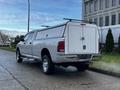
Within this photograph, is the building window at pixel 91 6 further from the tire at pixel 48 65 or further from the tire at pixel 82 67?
the tire at pixel 48 65

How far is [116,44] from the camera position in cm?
2984

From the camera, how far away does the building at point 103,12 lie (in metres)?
44.3

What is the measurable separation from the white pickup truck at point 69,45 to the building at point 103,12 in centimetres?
2832

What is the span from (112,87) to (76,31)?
3.19 metres

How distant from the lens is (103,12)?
48.3 m

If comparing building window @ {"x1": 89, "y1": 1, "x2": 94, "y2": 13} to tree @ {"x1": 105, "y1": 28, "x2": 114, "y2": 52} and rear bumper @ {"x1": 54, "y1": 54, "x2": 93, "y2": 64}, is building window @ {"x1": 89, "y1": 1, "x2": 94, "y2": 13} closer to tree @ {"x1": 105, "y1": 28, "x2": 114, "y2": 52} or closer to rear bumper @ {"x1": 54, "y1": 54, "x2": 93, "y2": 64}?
tree @ {"x1": 105, "y1": 28, "x2": 114, "y2": 52}

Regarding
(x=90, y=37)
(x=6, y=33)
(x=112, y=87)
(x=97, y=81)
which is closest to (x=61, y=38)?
(x=90, y=37)

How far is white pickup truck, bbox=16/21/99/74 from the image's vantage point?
36.0 ft

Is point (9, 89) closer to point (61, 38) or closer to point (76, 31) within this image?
point (61, 38)

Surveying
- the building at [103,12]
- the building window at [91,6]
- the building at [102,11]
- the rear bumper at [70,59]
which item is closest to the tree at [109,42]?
the building at [103,12]

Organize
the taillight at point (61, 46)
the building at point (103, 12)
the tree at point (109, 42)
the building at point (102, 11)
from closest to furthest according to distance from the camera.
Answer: the taillight at point (61, 46)
the tree at point (109, 42)
the building at point (103, 12)
the building at point (102, 11)

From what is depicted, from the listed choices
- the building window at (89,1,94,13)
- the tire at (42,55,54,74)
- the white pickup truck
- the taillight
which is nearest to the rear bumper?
the white pickup truck

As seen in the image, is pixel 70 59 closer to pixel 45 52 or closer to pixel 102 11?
pixel 45 52

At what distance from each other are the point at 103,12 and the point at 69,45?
126 ft
